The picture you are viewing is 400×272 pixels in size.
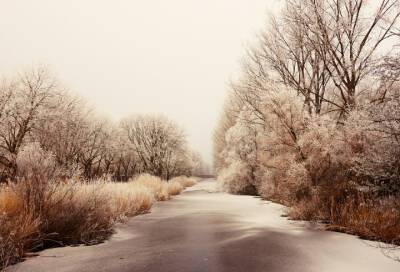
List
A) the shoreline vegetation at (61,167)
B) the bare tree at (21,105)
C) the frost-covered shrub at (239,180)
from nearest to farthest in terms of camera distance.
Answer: the shoreline vegetation at (61,167), the bare tree at (21,105), the frost-covered shrub at (239,180)

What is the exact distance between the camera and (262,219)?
500 inches

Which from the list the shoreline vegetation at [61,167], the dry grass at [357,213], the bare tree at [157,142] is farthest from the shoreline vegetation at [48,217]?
the bare tree at [157,142]

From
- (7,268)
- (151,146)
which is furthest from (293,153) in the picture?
(151,146)

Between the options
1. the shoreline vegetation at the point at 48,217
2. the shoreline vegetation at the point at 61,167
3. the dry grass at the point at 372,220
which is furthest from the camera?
the dry grass at the point at 372,220

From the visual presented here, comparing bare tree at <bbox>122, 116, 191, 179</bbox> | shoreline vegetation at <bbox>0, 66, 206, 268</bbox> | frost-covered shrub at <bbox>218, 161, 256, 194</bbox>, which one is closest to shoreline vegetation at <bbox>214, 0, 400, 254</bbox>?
shoreline vegetation at <bbox>0, 66, 206, 268</bbox>

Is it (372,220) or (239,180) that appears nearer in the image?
(372,220)

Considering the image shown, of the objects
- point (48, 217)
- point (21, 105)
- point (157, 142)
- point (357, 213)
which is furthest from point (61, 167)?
point (157, 142)


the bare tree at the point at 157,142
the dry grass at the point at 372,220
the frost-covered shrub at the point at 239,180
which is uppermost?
the bare tree at the point at 157,142

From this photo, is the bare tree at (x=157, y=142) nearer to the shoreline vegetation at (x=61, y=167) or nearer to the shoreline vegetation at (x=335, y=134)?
the shoreline vegetation at (x=61, y=167)

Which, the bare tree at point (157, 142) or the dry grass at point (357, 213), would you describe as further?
the bare tree at point (157, 142)

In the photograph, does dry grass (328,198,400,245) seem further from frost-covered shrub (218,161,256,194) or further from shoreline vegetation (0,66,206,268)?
frost-covered shrub (218,161,256,194)

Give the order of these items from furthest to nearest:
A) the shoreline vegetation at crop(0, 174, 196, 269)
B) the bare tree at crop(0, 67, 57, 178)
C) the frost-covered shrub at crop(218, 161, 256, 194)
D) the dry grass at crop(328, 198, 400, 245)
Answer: the frost-covered shrub at crop(218, 161, 256, 194)
the bare tree at crop(0, 67, 57, 178)
the dry grass at crop(328, 198, 400, 245)
the shoreline vegetation at crop(0, 174, 196, 269)

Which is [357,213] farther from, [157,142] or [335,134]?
[157,142]

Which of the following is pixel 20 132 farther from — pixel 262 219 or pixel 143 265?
pixel 143 265
